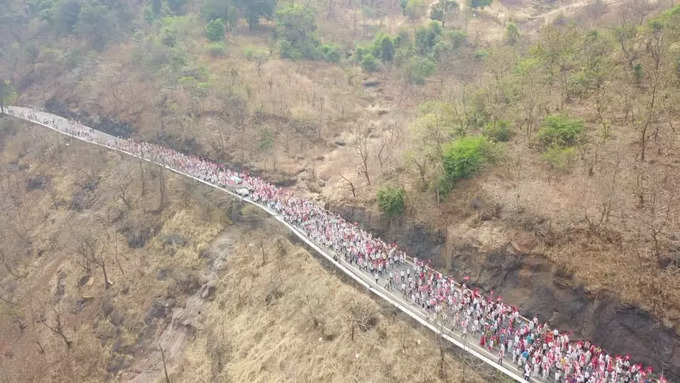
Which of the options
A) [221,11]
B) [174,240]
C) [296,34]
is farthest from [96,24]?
[174,240]

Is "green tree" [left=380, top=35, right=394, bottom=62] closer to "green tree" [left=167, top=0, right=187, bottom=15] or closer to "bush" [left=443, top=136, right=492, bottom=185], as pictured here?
"green tree" [left=167, top=0, right=187, bottom=15]

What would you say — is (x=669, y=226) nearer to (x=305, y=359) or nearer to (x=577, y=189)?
(x=577, y=189)

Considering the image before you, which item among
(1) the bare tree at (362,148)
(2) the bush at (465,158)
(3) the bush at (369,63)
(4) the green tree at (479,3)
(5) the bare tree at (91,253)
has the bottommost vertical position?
(5) the bare tree at (91,253)

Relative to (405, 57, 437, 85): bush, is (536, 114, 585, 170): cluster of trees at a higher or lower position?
higher

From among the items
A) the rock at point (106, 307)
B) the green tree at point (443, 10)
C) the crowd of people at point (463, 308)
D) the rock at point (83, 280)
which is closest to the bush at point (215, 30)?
the green tree at point (443, 10)

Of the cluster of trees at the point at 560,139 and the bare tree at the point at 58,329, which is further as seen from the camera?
the bare tree at the point at 58,329

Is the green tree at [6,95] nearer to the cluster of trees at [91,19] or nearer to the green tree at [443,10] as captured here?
the cluster of trees at [91,19]

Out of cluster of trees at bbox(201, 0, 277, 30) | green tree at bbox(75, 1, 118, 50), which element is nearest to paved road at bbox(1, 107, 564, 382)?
cluster of trees at bbox(201, 0, 277, 30)

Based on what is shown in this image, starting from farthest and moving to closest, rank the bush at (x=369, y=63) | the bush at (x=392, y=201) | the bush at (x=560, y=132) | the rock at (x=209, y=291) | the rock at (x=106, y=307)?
the bush at (x=369, y=63), the rock at (x=106, y=307), the rock at (x=209, y=291), the bush at (x=392, y=201), the bush at (x=560, y=132)
